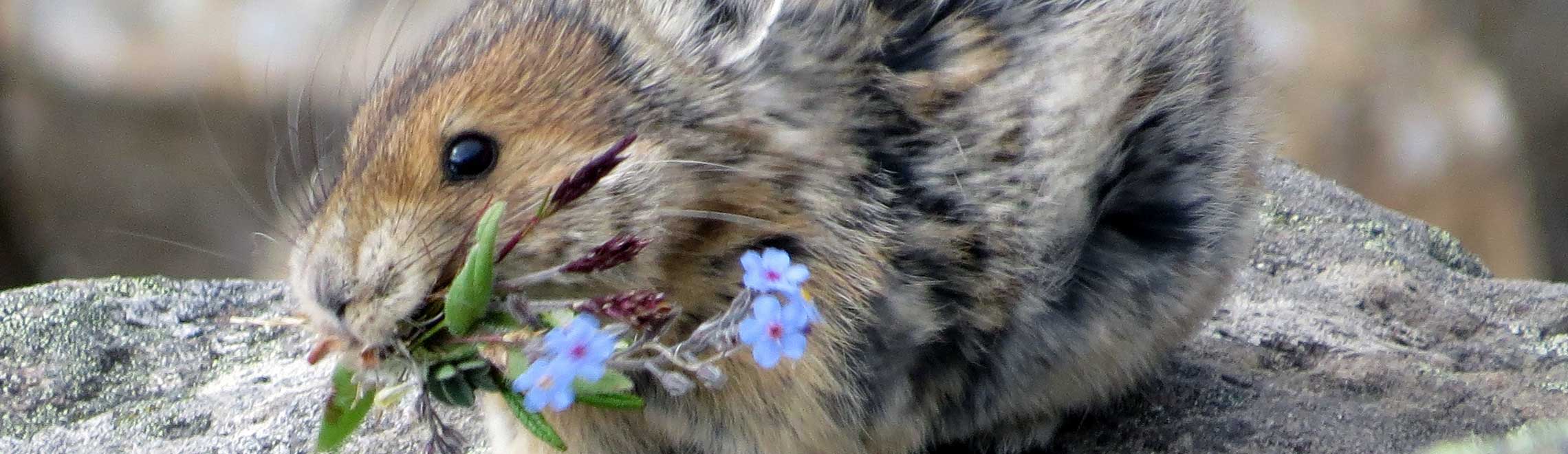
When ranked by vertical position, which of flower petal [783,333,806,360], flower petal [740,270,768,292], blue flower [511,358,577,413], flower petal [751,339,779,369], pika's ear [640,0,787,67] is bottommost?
blue flower [511,358,577,413]

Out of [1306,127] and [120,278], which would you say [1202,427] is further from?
[1306,127]

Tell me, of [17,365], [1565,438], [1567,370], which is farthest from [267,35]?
[1565,438]

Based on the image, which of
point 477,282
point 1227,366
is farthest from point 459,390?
point 1227,366

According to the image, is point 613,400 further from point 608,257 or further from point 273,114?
point 273,114

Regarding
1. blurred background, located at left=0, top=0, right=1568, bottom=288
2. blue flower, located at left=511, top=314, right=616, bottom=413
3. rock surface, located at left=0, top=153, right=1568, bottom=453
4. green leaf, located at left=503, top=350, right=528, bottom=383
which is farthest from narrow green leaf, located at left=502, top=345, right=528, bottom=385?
blurred background, located at left=0, top=0, right=1568, bottom=288

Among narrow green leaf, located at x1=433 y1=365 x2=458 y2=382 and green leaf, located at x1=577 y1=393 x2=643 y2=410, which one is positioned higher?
green leaf, located at x1=577 y1=393 x2=643 y2=410

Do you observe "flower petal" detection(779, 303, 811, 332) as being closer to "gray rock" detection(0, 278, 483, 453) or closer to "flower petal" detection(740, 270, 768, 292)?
"flower petal" detection(740, 270, 768, 292)
